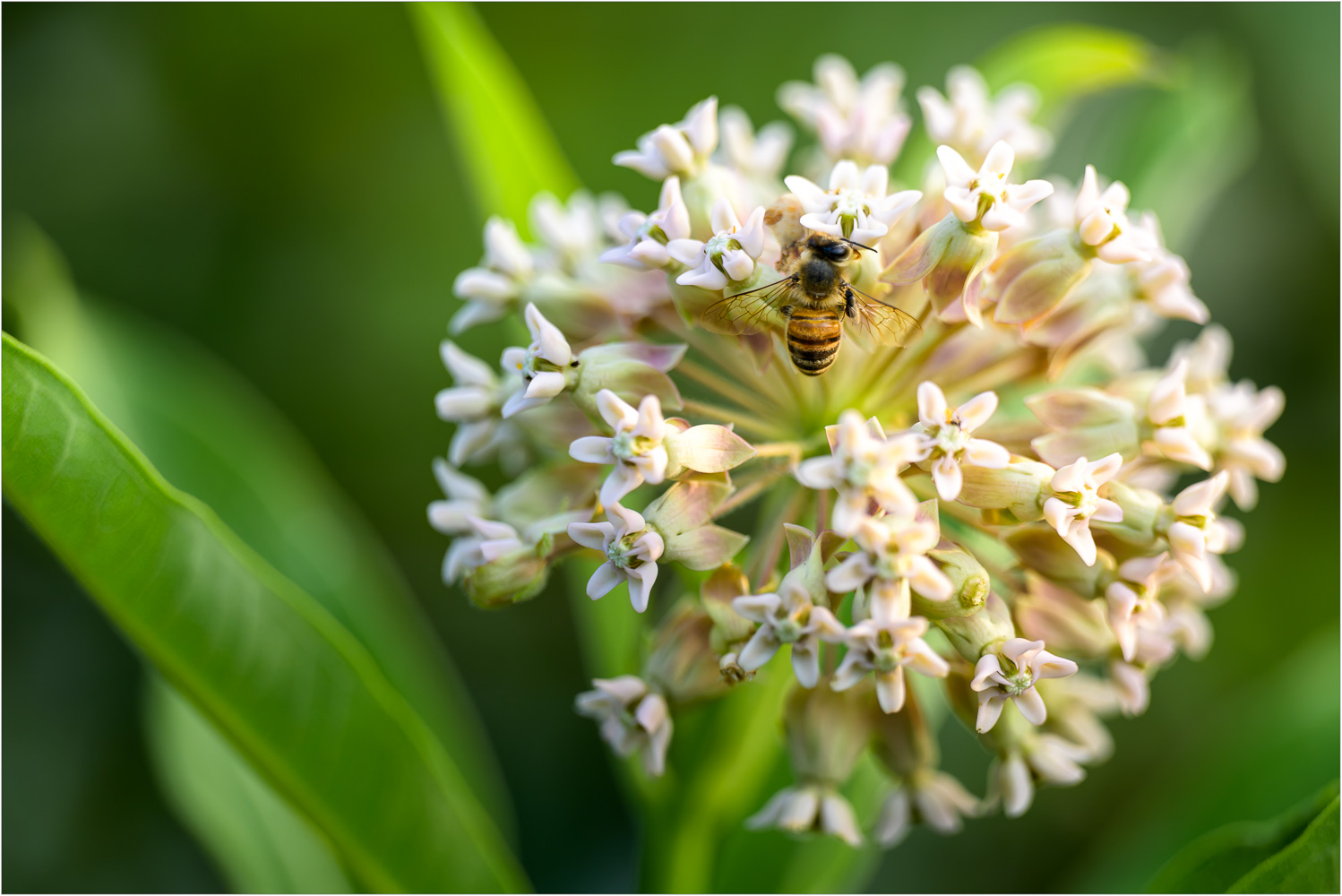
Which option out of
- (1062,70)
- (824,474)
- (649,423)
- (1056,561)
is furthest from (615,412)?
(1062,70)

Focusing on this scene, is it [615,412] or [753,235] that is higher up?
[753,235]

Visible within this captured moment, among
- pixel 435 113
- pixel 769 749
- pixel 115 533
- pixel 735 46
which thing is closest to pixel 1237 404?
pixel 769 749

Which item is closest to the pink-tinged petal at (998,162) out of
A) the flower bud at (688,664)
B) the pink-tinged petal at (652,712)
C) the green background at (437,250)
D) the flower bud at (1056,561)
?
the flower bud at (1056,561)

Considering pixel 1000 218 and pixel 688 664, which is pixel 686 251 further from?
pixel 688 664

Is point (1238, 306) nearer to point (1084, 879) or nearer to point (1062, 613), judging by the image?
point (1084, 879)

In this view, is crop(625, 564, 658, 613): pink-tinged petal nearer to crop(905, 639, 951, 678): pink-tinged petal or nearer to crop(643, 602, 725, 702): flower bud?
crop(643, 602, 725, 702): flower bud

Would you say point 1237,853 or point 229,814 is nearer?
point 1237,853

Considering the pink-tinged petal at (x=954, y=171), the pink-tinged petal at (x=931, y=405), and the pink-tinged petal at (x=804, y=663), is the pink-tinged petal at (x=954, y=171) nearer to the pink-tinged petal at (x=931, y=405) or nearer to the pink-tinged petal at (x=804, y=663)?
the pink-tinged petal at (x=931, y=405)

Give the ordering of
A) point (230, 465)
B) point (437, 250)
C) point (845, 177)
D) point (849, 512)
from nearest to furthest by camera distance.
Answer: point (849, 512) → point (845, 177) → point (230, 465) → point (437, 250)

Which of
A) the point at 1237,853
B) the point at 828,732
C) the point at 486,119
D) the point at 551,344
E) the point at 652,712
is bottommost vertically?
the point at 1237,853
